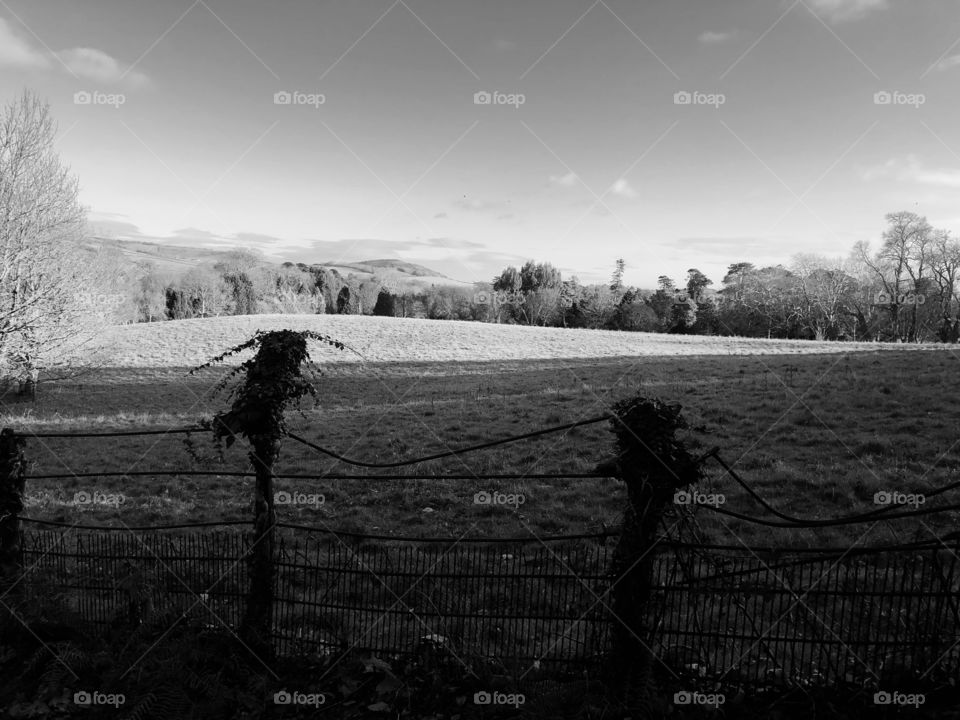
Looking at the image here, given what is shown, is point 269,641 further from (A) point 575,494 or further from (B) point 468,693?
(A) point 575,494

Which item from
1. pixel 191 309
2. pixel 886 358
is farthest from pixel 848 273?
pixel 191 309

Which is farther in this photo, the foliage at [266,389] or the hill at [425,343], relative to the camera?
the hill at [425,343]

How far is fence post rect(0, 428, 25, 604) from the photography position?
5766mm

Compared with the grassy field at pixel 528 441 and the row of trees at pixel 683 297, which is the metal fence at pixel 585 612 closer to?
the grassy field at pixel 528 441

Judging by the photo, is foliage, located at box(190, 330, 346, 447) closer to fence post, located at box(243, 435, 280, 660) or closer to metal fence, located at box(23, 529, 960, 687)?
fence post, located at box(243, 435, 280, 660)

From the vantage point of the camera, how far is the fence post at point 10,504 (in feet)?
18.9

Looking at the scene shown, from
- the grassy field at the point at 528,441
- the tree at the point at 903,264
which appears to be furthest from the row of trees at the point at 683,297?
the grassy field at the point at 528,441

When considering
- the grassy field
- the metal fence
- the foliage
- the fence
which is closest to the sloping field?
the grassy field

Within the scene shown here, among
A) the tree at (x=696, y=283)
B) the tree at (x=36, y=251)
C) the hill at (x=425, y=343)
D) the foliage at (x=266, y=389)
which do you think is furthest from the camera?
the tree at (x=696, y=283)

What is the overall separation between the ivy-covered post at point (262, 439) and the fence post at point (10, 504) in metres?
2.89

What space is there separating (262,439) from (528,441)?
10507 millimetres

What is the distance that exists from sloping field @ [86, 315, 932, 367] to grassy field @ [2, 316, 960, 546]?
1888 mm

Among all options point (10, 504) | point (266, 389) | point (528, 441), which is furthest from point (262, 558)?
point (528, 441)

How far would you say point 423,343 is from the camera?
132ft
